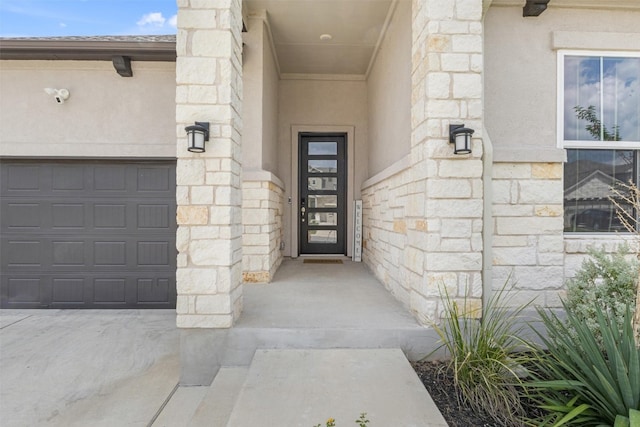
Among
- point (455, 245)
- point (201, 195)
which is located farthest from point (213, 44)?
point (455, 245)

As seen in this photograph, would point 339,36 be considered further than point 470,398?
Yes

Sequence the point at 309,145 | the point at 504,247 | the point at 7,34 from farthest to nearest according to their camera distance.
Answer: the point at 309,145
the point at 7,34
the point at 504,247

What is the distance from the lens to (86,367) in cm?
289

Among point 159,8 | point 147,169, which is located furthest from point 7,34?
point 147,169

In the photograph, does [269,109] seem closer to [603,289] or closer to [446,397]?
[446,397]

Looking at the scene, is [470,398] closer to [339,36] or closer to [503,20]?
[503,20]

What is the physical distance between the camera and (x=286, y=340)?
8.70ft

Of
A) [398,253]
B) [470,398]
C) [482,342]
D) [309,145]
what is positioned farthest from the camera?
[309,145]

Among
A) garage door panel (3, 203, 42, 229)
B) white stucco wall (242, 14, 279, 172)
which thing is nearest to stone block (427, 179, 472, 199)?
white stucco wall (242, 14, 279, 172)

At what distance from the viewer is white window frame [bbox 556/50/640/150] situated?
317 centimetres

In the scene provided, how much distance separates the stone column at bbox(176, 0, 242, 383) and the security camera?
2.70 meters

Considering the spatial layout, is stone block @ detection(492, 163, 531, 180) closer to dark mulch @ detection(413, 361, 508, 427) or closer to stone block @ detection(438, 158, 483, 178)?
stone block @ detection(438, 158, 483, 178)

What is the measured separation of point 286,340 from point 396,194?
2.04 meters

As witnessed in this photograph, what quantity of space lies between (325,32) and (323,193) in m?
2.89
